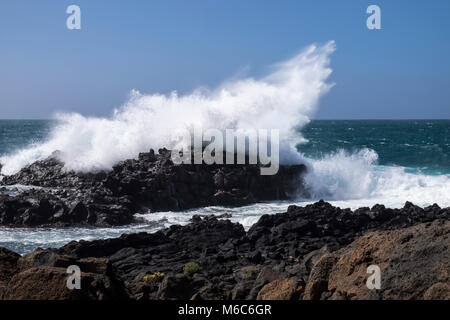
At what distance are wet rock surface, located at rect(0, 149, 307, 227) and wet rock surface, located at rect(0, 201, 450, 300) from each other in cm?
450

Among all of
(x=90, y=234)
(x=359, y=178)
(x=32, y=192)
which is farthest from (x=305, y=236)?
(x=359, y=178)

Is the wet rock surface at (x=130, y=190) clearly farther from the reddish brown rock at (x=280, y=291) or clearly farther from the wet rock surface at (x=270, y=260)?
the reddish brown rock at (x=280, y=291)

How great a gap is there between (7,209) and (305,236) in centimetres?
1141

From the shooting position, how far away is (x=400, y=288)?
6039 millimetres

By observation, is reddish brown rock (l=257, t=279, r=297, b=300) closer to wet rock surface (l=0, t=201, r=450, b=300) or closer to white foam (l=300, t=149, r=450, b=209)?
wet rock surface (l=0, t=201, r=450, b=300)

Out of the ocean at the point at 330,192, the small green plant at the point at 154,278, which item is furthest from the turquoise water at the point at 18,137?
the small green plant at the point at 154,278

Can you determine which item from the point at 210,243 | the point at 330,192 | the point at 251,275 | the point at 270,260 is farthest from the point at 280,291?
the point at 330,192

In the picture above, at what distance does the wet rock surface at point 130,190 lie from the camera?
20.7 m

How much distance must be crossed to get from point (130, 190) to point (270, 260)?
11.6 m

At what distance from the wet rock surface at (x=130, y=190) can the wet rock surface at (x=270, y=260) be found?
14.8 feet

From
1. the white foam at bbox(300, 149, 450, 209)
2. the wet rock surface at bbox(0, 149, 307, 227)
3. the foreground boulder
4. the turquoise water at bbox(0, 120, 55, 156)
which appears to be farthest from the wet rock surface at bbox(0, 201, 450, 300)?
the turquoise water at bbox(0, 120, 55, 156)

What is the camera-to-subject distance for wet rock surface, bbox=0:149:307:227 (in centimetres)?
2066

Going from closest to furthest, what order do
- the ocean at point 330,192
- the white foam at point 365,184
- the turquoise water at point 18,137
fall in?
the ocean at point 330,192, the white foam at point 365,184, the turquoise water at point 18,137
